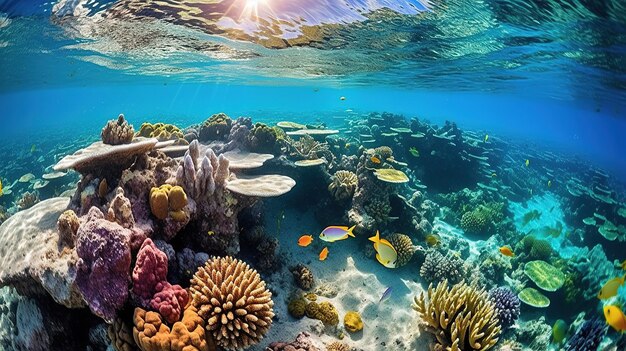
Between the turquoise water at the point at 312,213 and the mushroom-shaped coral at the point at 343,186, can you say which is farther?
the mushroom-shaped coral at the point at 343,186

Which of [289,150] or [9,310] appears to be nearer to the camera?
[9,310]

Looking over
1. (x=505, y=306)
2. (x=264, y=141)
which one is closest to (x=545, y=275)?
(x=505, y=306)

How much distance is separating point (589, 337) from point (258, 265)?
6617 millimetres

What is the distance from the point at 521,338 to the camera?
7281mm

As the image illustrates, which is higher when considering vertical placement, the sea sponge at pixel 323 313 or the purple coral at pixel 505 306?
the sea sponge at pixel 323 313

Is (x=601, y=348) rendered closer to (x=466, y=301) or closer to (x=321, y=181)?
(x=466, y=301)

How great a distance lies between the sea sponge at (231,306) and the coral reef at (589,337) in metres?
6.13

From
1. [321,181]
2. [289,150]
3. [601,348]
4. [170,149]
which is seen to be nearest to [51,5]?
[170,149]

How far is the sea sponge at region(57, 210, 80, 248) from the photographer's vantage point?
4.66 meters

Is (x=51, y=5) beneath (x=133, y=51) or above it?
above

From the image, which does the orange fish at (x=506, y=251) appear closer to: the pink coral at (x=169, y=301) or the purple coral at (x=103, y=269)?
the pink coral at (x=169, y=301)

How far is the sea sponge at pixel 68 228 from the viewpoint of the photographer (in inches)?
184

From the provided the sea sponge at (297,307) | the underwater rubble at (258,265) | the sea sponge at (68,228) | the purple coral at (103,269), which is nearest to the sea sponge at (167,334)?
the underwater rubble at (258,265)

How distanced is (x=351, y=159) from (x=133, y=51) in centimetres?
1976
